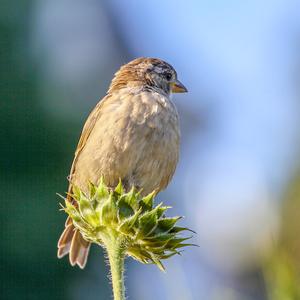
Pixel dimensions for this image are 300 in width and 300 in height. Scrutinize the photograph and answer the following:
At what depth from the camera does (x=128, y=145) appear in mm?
5012

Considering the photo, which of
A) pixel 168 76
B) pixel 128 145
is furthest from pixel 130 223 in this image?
pixel 168 76

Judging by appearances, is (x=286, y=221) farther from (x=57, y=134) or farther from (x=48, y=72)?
(x=48, y=72)

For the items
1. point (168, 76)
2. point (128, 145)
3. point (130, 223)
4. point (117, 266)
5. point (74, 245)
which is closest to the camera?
point (117, 266)

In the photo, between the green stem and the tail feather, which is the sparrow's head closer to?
the tail feather

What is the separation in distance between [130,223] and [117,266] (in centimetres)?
27

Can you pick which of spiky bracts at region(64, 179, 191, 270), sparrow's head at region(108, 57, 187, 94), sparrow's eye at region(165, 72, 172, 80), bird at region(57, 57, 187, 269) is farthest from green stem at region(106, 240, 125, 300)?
sparrow's eye at region(165, 72, 172, 80)

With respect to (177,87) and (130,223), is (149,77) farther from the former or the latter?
(130,223)

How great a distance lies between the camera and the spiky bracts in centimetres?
332

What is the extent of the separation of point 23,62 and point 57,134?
1513mm

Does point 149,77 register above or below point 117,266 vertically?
above

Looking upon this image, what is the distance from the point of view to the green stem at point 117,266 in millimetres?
2780

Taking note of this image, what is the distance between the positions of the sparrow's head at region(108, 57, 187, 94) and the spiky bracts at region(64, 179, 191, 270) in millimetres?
2556

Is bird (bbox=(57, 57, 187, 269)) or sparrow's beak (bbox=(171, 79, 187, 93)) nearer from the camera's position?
bird (bbox=(57, 57, 187, 269))

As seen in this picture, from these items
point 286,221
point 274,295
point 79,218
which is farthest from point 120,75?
point 274,295
